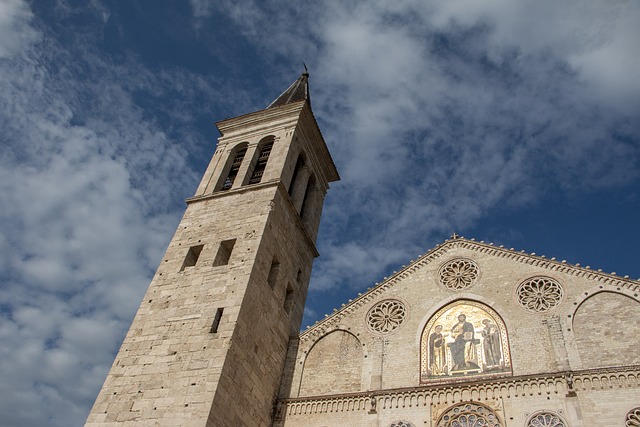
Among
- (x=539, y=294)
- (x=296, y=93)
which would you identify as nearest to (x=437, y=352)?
(x=539, y=294)

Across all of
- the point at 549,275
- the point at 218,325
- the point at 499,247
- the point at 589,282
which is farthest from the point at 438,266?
the point at 218,325

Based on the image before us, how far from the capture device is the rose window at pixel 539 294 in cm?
1394

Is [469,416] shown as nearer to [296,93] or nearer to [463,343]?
[463,343]

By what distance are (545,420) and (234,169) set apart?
13.4 meters

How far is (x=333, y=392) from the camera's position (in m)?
14.3

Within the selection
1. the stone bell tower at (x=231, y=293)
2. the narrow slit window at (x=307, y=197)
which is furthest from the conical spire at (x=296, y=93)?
the narrow slit window at (x=307, y=197)

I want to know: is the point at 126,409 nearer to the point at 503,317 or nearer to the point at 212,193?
the point at 212,193

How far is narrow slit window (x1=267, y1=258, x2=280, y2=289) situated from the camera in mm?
16391

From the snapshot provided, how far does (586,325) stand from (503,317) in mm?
1971

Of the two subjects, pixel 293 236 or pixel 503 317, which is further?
pixel 293 236

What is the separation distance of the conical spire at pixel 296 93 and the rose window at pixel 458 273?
10.4 meters

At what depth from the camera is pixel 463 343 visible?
1413cm

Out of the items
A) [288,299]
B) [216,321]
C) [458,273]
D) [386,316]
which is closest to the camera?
[216,321]

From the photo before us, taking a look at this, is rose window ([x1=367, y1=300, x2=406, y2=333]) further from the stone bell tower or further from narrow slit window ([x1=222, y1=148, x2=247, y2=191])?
narrow slit window ([x1=222, y1=148, x2=247, y2=191])
